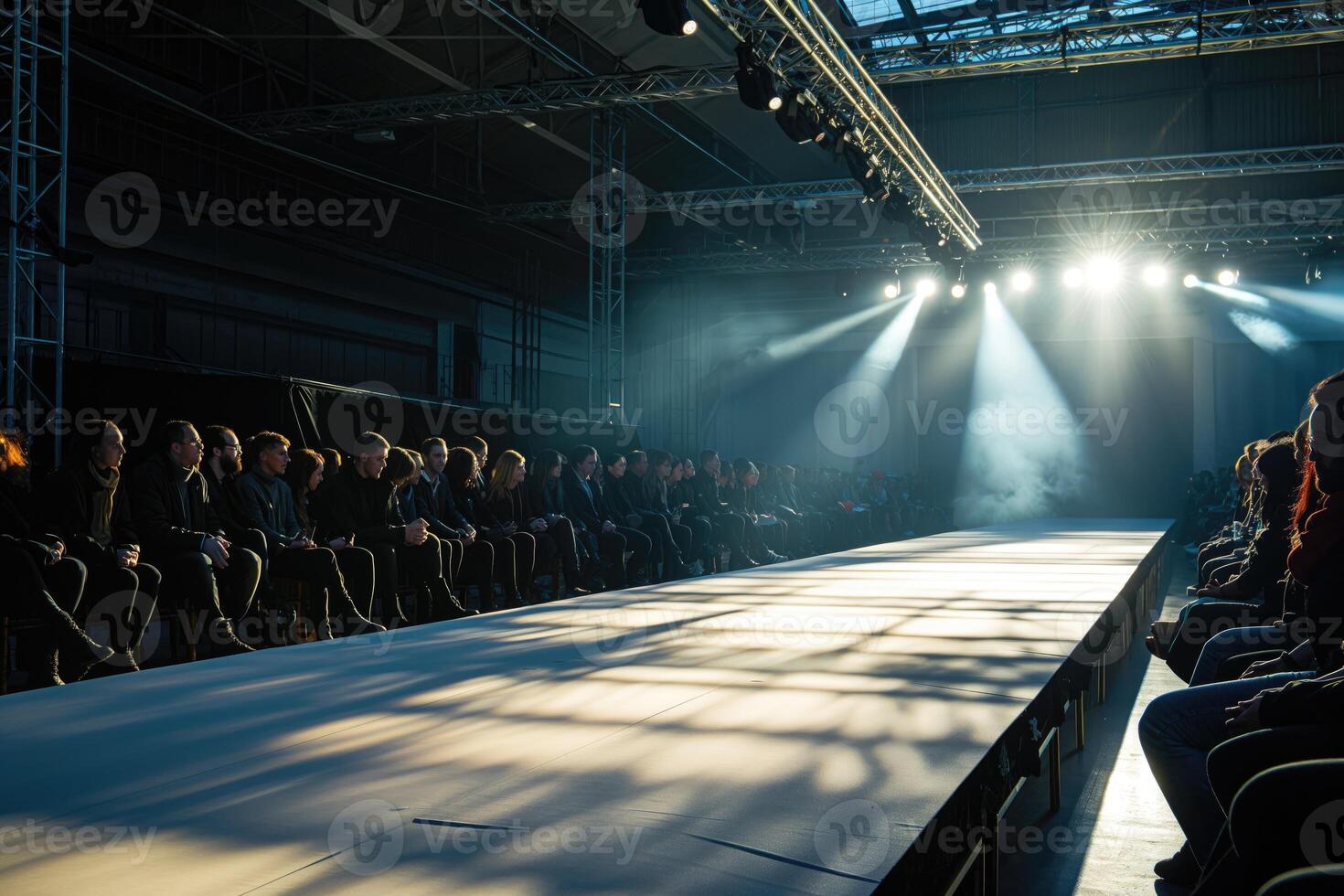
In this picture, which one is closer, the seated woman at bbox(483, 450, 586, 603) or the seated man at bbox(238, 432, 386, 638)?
the seated man at bbox(238, 432, 386, 638)

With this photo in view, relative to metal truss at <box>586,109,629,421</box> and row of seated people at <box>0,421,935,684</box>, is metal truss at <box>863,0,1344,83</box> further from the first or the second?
row of seated people at <box>0,421,935,684</box>

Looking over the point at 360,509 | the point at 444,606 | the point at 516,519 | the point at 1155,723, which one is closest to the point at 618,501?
the point at 516,519

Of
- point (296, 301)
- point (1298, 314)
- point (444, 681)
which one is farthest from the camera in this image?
point (1298, 314)

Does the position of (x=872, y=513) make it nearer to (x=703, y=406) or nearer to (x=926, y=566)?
(x=703, y=406)

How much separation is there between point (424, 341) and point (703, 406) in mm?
5286

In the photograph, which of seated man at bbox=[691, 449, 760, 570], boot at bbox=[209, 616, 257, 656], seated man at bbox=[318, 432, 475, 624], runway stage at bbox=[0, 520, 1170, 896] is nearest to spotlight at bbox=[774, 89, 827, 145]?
seated man at bbox=[691, 449, 760, 570]

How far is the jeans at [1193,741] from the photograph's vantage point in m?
1.76

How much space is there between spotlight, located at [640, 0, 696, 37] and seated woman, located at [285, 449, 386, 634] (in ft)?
9.16

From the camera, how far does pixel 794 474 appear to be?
10352 mm

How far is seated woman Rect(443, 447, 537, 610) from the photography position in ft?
16.8

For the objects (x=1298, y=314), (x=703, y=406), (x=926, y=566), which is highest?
(x=1298, y=314)

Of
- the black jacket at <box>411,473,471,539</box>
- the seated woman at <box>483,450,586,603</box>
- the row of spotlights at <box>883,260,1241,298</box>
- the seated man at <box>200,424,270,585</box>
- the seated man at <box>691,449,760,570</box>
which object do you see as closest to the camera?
the seated man at <box>200,424,270,585</box>

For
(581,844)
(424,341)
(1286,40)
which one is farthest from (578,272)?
(581,844)

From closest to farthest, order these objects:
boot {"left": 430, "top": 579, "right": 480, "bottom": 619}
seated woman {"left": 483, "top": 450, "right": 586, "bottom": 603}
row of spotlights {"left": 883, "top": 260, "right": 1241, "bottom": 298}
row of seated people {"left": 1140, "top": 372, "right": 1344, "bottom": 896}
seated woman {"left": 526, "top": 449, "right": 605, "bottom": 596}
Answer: row of seated people {"left": 1140, "top": 372, "right": 1344, "bottom": 896} → boot {"left": 430, "top": 579, "right": 480, "bottom": 619} → seated woman {"left": 483, "top": 450, "right": 586, "bottom": 603} → seated woman {"left": 526, "top": 449, "right": 605, "bottom": 596} → row of spotlights {"left": 883, "top": 260, "right": 1241, "bottom": 298}
